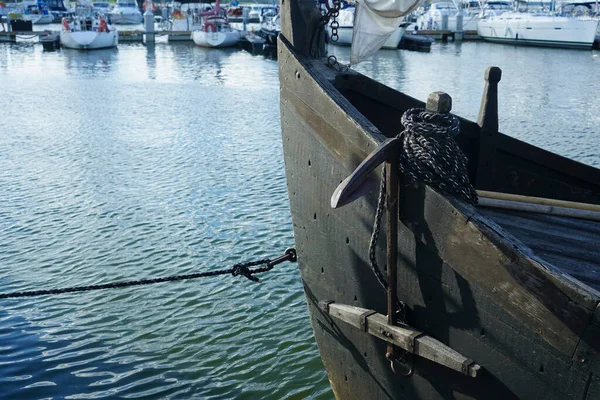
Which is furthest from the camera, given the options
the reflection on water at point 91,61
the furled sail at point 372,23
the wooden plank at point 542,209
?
the reflection on water at point 91,61

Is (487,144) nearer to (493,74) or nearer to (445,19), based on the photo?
(493,74)

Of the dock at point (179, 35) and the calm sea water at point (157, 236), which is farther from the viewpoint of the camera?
the dock at point (179, 35)

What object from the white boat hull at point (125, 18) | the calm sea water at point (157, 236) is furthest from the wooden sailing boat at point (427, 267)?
the white boat hull at point (125, 18)

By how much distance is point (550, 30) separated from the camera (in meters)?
46.8

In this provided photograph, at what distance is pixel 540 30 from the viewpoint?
47.6 m

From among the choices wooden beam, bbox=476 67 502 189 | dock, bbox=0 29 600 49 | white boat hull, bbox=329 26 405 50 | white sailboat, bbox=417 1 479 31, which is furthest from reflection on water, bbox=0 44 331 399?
white sailboat, bbox=417 1 479 31

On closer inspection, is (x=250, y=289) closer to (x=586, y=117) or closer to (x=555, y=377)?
(x=555, y=377)

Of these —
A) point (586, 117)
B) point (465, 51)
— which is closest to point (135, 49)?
point (465, 51)

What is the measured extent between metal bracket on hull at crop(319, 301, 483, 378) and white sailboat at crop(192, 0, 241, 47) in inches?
1801

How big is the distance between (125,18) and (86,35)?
3162 centimetres

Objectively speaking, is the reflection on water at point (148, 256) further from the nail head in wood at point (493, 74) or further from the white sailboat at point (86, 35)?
the white sailboat at point (86, 35)

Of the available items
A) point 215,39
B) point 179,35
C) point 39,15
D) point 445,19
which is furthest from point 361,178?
point 39,15

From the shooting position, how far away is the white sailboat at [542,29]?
4541cm

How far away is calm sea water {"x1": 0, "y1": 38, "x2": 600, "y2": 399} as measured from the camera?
274 inches
